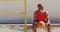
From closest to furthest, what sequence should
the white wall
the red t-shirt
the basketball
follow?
the basketball → the red t-shirt → the white wall

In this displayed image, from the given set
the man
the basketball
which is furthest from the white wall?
the basketball

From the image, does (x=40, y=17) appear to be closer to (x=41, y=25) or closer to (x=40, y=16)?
(x=40, y=16)

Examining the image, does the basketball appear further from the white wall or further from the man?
the white wall

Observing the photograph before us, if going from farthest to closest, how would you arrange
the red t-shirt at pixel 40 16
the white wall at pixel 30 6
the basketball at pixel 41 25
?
the white wall at pixel 30 6
the red t-shirt at pixel 40 16
the basketball at pixel 41 25

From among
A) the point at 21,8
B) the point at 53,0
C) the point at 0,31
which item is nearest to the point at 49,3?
the point at 53,0

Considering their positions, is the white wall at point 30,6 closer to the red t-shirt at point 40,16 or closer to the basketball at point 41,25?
the red t-shirt at point 40,16

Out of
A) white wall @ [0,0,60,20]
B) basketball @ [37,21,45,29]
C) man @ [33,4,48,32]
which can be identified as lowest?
basketball @ [37,21,45,29]

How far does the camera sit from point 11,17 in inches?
134

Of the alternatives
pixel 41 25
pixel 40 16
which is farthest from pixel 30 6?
pixel 41 25

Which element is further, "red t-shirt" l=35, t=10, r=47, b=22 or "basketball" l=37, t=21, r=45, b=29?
"red t-shirt" l=35, t=10, r=47, b=22

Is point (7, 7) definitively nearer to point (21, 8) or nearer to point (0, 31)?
point (21, 8)

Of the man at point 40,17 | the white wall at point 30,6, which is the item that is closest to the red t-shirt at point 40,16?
the man at point 40,17

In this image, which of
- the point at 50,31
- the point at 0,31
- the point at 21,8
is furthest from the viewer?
the point at 21,8

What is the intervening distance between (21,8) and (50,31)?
0.76 metres
